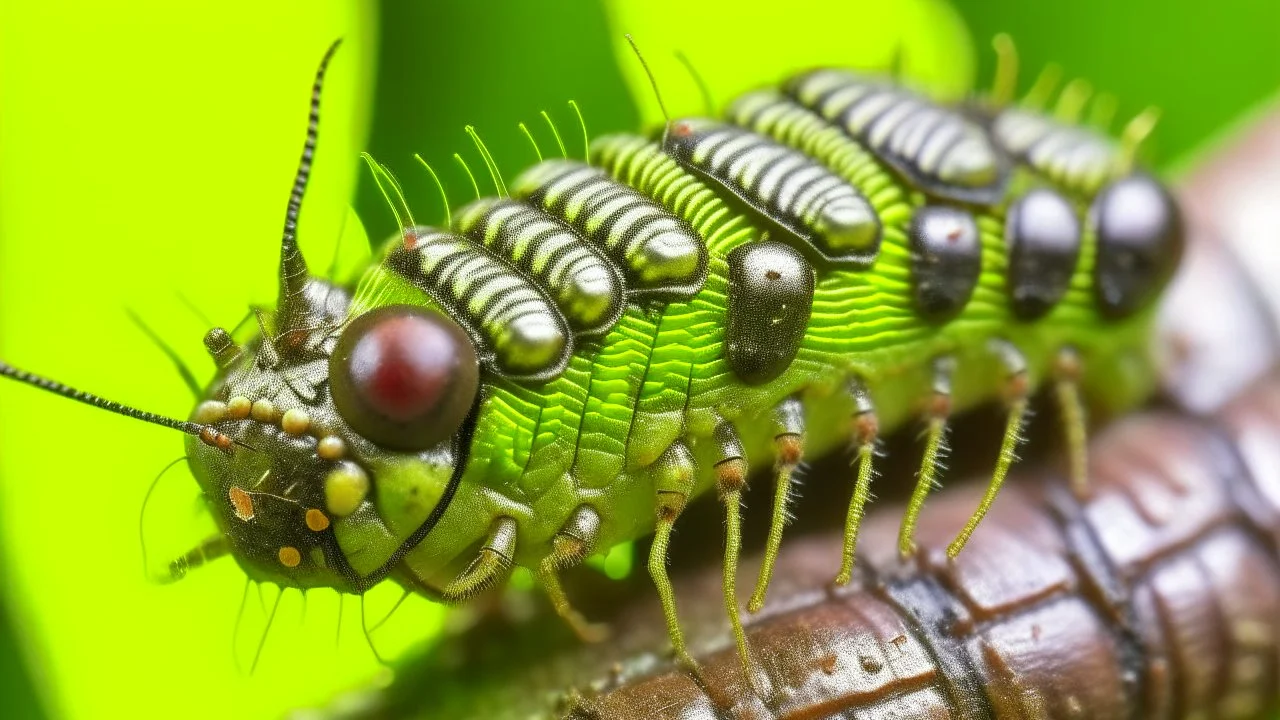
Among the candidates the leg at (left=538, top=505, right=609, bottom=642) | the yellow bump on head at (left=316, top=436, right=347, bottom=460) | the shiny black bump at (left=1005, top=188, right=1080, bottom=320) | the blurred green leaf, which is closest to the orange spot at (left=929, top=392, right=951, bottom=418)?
the shiny black bump at (left=1005, top=188, right=1080, bottom=320)

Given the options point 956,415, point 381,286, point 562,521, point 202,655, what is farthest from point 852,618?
point 202,655

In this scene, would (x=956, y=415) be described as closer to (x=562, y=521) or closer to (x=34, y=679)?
(x=562, y=521)

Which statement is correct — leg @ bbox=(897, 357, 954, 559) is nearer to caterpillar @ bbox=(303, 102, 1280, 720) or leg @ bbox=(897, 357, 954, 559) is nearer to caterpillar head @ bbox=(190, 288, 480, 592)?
caterpillar @ bbox=(303, 102, 1280, 720)

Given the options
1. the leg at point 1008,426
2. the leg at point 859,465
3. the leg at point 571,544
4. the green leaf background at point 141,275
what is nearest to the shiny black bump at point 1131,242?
the leg at point 1008,426

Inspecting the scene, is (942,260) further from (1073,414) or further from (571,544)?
(571,544)

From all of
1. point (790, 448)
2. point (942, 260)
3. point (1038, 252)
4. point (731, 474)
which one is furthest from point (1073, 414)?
point (731, 474)

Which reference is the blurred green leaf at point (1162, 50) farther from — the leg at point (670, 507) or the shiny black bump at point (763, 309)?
the leg at point (670, 507)
